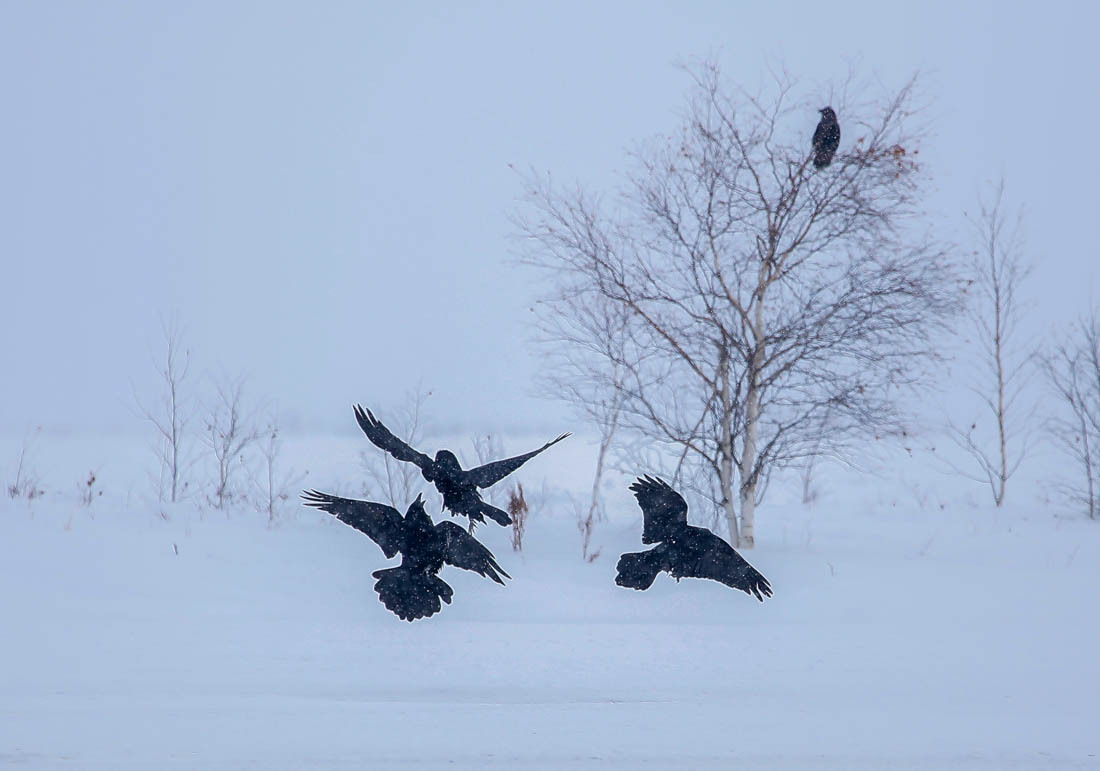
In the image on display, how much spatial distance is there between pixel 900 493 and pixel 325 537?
46.8ft

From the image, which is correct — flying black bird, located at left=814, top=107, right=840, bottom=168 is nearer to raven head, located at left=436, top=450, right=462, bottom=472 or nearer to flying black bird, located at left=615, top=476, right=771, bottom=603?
flying black bird, located at left=615, top=476, right=771, bottom=603

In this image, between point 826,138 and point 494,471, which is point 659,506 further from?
point 826,138

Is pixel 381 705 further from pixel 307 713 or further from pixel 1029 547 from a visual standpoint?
pixel 1029 547

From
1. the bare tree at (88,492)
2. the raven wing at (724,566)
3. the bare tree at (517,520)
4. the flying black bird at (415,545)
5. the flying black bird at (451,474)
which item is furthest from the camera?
the bare tree at (88,492)

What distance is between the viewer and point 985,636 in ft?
20.5

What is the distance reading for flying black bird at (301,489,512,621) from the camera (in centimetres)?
620

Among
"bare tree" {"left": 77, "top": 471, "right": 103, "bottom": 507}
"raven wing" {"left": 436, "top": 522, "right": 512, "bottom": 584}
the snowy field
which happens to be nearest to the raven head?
"raven wing" {"left": 436, "top": 522, "right": 512, "bottom": 584}

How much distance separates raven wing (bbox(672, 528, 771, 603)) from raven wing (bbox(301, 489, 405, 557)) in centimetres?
243

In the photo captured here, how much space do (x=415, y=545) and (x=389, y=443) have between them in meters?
0.79

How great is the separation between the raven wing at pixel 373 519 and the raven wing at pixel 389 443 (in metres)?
0.41

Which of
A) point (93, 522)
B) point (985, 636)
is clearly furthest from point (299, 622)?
point (985, 636)

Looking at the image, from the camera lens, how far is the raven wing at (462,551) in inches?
247

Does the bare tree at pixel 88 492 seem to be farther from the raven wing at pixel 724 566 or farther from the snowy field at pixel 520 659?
the raven wing at pixel 724 566

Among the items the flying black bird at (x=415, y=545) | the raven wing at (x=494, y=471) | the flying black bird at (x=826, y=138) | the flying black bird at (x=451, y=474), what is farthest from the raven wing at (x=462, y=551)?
the flying black bird at (x=826, y=138)
